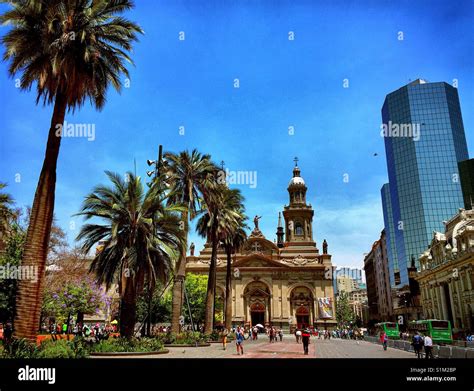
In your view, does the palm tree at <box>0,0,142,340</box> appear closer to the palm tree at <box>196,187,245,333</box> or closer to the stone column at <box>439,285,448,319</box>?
the palm tree at <box>196,187,245,333</box>

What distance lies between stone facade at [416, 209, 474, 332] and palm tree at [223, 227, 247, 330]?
88.6ft

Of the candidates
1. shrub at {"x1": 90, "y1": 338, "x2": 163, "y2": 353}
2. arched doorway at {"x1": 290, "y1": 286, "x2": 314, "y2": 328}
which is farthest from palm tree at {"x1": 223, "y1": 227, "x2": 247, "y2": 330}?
arched doorway at {"x1": 290, "y1": 286, "x2": 314, "y2": 328}

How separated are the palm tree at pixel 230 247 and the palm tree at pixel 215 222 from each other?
1283 millimetres

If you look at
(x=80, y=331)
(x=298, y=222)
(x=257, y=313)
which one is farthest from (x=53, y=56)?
(x=298, y=222)

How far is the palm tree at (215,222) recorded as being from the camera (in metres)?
32.7

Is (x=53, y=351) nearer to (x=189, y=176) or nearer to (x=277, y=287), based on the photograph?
(x=189, y=176)

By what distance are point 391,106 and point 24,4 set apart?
4524 inches

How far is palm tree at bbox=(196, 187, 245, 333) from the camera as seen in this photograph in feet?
107

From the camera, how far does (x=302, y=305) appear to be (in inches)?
2913

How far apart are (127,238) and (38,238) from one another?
7.72m
